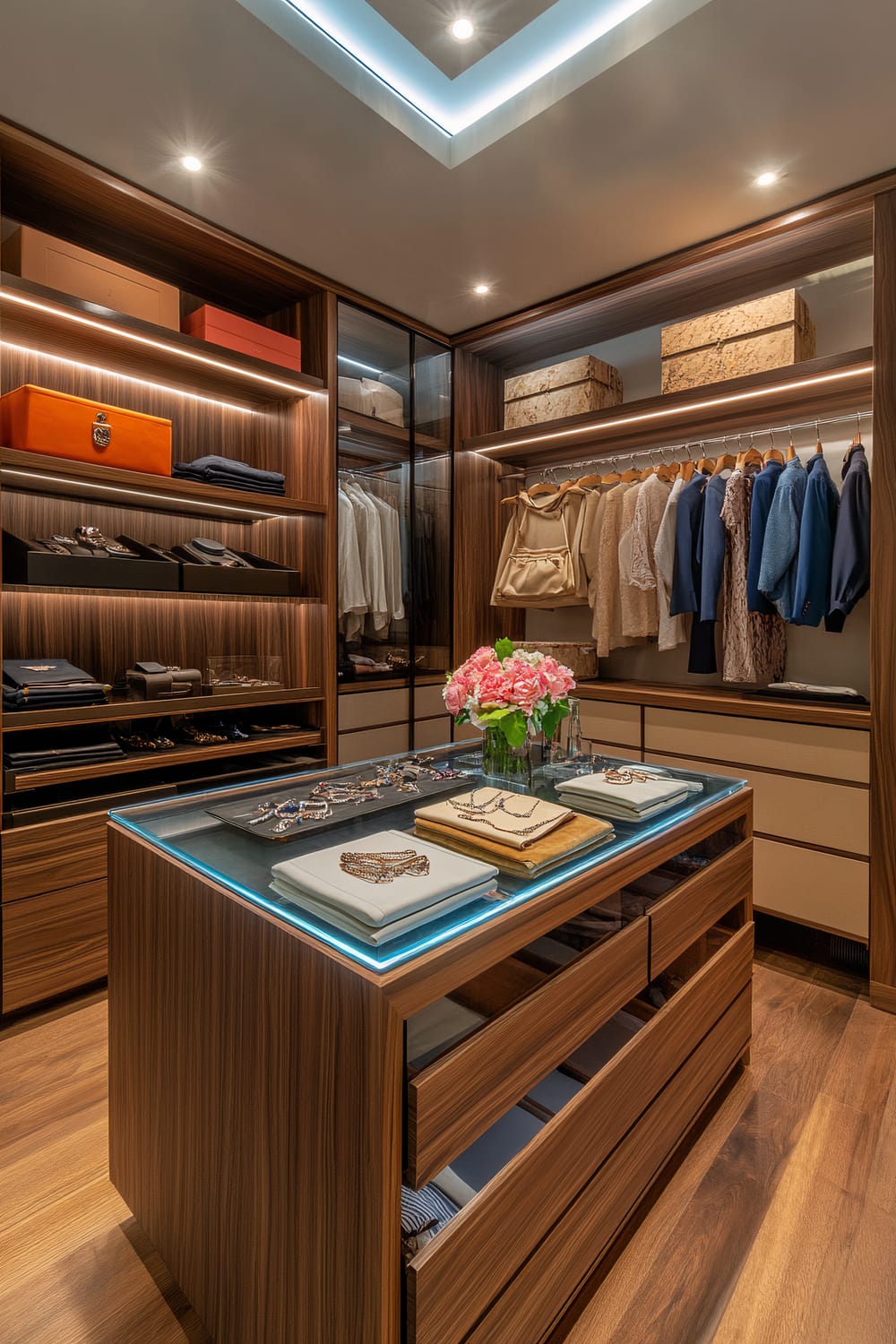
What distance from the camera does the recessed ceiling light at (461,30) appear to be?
1.97 meters

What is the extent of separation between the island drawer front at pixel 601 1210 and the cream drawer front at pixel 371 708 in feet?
6.70

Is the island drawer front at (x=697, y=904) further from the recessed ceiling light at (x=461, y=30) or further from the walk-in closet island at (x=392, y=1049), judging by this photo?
the recessed ceiling light at (x=461, y=30)

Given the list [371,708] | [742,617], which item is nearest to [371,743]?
[371,708]

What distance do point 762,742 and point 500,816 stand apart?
1772 millimetres

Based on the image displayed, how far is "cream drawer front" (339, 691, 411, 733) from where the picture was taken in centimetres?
332

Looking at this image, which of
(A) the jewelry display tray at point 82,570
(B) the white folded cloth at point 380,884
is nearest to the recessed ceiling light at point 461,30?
(A) the jewelry display tray at point 82,570

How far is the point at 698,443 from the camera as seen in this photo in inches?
129

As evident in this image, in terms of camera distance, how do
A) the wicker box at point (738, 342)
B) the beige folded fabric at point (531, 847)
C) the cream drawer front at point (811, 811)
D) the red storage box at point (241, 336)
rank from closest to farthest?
the beige folded fabric at point (531, 847), the cream drawer front at point (811, 811), the wicker box at point (738, 342), the red storage box at point (241, 336)

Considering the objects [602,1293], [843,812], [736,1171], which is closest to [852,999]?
[843,812]

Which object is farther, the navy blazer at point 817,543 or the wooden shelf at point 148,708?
the navy blazer at point 817,543

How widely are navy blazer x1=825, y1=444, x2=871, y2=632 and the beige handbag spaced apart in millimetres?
1152

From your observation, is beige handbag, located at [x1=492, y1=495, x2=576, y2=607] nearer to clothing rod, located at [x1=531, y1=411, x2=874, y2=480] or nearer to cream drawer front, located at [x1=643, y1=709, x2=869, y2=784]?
clothing rod, located at [x1=531, y1=411, x2=874, y2=480]

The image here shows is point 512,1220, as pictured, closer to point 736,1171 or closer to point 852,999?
point 736,1171

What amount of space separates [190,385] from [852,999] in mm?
3435
